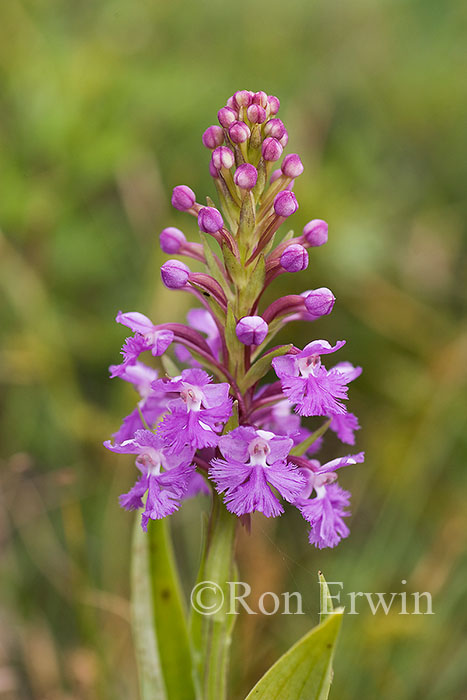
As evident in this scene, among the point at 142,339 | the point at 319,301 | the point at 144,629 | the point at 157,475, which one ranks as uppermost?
the point at 319,301

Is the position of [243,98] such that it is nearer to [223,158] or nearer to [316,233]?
[223,158]

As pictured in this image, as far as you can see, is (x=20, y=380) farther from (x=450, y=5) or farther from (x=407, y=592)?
(x=450, y=5)

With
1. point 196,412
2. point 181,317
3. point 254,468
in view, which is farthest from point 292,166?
point 181,317

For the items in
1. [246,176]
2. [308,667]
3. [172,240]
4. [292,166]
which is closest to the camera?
[308,667]

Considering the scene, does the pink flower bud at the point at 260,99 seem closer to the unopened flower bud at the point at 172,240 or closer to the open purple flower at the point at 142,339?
the unopened flower bud at the point at 172,240

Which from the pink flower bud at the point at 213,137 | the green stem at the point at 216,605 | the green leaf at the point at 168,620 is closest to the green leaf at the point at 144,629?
the green leaf at the point at 168,620
